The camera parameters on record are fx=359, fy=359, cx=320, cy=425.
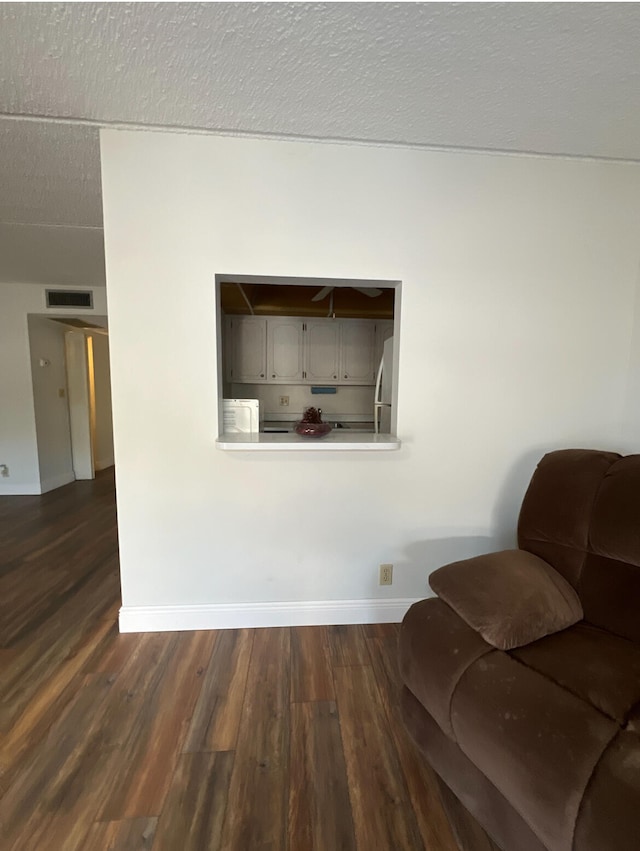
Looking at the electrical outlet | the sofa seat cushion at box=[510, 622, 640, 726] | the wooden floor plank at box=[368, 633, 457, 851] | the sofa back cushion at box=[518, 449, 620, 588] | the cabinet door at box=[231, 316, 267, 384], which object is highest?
the cabinet door at box=[231, 316, 267, 384]

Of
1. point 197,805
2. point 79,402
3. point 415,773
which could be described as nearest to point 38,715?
point 197,805

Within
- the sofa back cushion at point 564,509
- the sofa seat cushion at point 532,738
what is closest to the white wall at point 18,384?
the sofa back cushion at point 564,509

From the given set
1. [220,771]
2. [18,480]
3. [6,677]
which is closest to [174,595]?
[6,677]

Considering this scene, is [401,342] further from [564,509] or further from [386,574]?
[386,574]

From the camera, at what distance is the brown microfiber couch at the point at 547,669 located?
0.79 metres

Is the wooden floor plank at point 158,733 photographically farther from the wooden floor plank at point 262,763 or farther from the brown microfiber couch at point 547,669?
the brown microfiber couch at point 547,669

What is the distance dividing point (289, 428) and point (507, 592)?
3027 mm

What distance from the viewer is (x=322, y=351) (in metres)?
4.01

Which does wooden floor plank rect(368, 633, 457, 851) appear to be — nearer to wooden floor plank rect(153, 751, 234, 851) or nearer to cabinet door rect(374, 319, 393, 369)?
wooden floor plank rect(153, 751, 234, 851)

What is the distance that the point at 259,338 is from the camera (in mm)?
3895

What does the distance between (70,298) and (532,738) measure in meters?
4.94

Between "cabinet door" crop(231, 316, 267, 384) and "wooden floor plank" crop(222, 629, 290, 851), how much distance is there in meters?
2.78

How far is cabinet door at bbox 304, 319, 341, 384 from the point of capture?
3973 mm

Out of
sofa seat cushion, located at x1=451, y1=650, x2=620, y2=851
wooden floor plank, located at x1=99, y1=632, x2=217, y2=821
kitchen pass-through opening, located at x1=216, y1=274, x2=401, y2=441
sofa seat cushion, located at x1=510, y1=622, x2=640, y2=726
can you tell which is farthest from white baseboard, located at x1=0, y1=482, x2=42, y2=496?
sofa seat cushion, located at x1=510, y1=622, x2=640, y2=726
